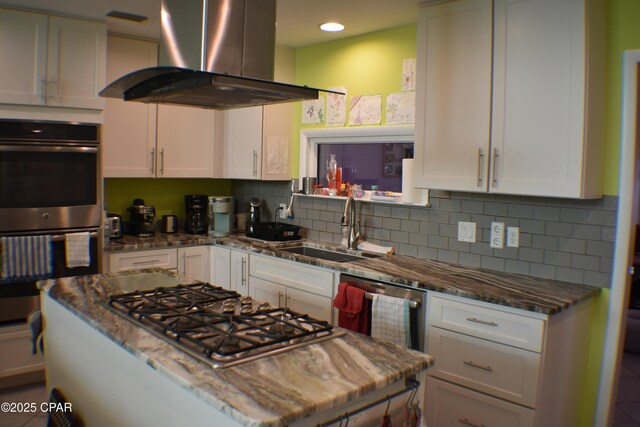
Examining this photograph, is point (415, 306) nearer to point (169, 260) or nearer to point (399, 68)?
point (399, 68)

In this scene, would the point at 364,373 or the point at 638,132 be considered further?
the point at 638,132

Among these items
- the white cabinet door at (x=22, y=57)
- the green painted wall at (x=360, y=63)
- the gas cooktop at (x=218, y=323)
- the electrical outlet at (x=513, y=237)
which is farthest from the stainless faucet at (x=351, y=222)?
the white cabinet door at (x=22, y=57)

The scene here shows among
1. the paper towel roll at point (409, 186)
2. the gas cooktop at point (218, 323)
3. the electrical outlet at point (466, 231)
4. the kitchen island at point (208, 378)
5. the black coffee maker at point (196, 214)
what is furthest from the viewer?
the black coffee maker at point (196, 214)

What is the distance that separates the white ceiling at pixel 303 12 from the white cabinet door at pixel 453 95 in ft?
0.93

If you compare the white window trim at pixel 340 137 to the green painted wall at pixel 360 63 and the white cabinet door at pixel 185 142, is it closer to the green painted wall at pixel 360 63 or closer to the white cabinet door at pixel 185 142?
the green painted wall at pixel 360 63

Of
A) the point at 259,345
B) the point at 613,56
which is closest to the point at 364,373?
the point at 259,345

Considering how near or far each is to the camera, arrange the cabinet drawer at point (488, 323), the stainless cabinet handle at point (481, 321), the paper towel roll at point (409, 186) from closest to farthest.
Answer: the cabinet drawer at point (488, 323), the stainless cabinet handle at point (481, 321), the paper towel roll at point (409, 186)

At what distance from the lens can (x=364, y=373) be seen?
4.82 feet

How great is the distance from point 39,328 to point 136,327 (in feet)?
3.70

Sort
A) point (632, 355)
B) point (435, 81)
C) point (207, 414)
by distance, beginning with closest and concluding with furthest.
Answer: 1. point (207, 414)
2. point (435, 81)
3. point (632, 355)

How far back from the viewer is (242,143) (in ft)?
14.1

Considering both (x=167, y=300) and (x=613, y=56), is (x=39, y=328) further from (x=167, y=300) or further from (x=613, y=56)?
(x=613, y=56)

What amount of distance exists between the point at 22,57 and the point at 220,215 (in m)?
1.74

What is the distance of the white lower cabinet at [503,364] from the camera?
7.69 feet
